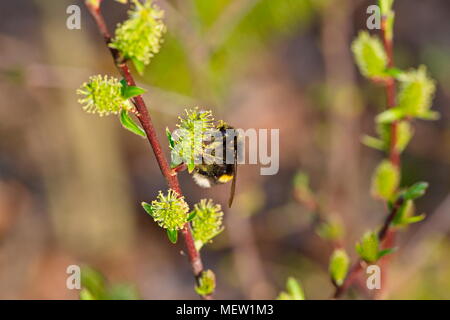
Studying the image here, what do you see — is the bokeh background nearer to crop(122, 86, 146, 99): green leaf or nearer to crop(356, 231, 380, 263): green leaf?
crop(356, 231, 380, 263): green leaf

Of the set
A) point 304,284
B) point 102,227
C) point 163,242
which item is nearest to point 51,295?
point 102,227

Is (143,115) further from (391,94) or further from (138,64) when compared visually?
(391,94)

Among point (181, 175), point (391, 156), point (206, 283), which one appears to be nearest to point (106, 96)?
point (206, 283)

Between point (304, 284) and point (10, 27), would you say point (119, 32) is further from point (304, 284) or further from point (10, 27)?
point (10, 27)

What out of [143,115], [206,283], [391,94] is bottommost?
[206,283]

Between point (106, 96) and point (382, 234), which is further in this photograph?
point (382, 234)

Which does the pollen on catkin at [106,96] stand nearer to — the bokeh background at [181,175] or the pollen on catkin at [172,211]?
the pollen on catkin at [172,211]
